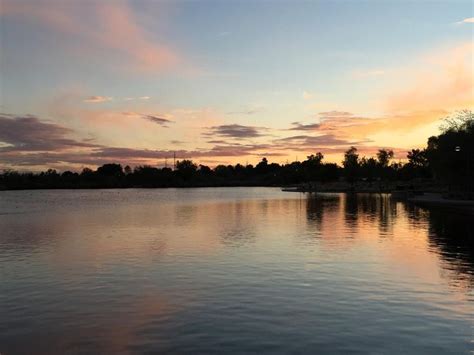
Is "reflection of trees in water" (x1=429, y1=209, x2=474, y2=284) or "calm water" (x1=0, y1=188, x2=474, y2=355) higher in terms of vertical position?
"reflection of trees in water" (x1=429, y1=209, x2=474, y2=284)

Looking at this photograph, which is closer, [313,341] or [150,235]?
[313,341]

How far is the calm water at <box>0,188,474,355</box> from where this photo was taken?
1112 centimetres

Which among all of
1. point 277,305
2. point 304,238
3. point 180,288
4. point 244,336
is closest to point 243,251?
point 304,238

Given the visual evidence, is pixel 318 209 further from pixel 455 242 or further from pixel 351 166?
pixel 351 166

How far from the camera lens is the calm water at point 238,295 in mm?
11125

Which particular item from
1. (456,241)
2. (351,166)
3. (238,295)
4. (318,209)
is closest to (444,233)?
(456,241)

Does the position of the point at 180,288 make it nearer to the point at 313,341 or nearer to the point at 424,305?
the point at 313,341

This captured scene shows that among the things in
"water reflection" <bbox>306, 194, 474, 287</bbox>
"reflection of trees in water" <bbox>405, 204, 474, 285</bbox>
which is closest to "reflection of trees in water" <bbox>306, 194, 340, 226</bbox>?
"water reflection" <bbox>306, 194, 474, 287</bbox>

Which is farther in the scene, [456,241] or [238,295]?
[456,241]

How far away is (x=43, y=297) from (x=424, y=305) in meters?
12.6

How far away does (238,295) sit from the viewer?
15.6 metres

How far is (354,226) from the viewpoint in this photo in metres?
39.1

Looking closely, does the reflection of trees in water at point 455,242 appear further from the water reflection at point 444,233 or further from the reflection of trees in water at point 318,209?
the reflection of trees in water at point 318,209

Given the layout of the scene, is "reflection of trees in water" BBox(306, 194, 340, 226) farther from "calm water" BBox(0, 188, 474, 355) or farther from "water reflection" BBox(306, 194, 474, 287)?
"calm water" BBox(0, 188, 474, 355)
